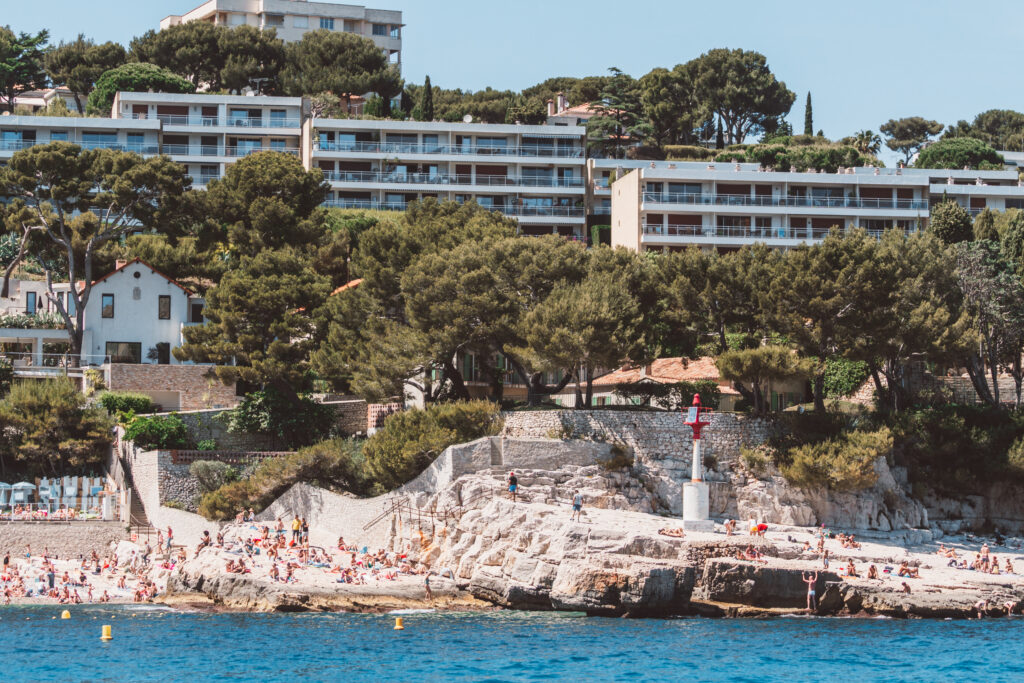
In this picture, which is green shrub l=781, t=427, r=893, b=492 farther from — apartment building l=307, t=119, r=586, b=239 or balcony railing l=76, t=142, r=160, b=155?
balcony railing l=76, t=142, r=160, b=155

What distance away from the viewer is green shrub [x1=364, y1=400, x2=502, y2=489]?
5125 centimetres

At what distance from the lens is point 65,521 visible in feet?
175

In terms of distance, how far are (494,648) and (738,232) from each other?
50731 mm

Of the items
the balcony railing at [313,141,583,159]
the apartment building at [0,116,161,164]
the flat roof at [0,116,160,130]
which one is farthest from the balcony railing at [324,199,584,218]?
the flat roof at [0,116,160,130]

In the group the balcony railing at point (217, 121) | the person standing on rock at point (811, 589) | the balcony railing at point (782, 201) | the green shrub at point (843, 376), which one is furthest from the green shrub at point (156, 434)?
the balcony railing at point (217, 121)

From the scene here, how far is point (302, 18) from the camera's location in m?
122

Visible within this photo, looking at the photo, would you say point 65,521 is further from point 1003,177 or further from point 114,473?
point 1003,177

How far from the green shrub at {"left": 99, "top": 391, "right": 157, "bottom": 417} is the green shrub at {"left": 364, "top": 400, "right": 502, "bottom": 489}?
12.2 metres

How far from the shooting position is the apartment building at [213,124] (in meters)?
96.8

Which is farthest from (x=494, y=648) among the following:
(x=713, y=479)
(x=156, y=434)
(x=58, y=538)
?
(x=156, y=434)

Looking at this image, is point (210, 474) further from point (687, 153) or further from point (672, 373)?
point (687, 153)

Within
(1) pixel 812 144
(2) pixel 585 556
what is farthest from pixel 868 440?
(1) pixel 812 144

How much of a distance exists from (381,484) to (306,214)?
75.6 ft

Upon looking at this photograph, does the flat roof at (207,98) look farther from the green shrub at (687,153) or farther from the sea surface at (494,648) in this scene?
the sea surface at (494,648)
